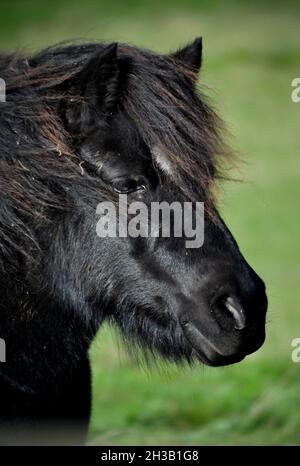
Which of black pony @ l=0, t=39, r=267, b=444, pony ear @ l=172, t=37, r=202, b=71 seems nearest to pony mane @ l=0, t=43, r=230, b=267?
black pony @ l=0, t=39, r=267, b=444

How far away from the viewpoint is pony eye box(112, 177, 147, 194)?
398 cm

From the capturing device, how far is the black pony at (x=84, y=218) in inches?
156

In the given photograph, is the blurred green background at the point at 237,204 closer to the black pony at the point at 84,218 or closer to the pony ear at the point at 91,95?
the black pony at the point at 84,218

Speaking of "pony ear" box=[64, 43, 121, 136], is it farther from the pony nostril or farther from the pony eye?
the pony nostril

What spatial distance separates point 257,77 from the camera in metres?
27.6

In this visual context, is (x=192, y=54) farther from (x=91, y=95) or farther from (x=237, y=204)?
(x=237, y=204)

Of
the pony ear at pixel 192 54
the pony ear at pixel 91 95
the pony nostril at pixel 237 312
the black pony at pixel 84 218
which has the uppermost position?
the pony ear at pixel 192 54

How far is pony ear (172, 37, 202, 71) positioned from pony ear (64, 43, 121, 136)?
0.64 m

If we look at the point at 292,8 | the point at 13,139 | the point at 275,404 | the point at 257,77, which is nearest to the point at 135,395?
the point at 275,404

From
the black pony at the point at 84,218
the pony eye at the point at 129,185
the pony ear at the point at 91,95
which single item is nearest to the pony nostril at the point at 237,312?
the black pony at the point at 84,218

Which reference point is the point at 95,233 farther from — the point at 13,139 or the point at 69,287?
the point at 13,139

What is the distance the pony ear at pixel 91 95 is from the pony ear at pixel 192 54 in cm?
64

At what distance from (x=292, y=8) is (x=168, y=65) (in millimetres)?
29385

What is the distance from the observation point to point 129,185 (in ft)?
13.1
